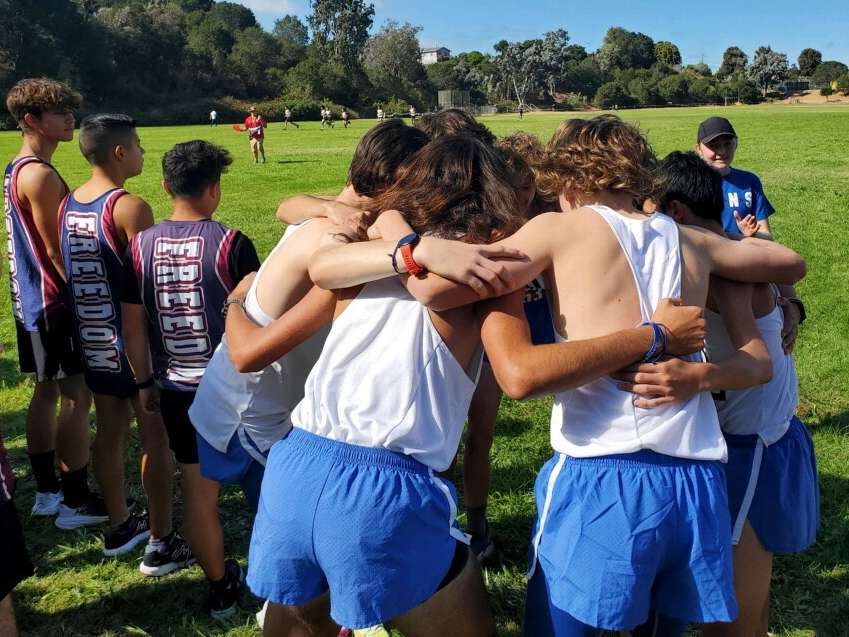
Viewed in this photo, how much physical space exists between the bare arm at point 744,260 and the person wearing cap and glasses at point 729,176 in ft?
9.53

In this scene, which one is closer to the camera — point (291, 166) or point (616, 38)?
point (291, 166)

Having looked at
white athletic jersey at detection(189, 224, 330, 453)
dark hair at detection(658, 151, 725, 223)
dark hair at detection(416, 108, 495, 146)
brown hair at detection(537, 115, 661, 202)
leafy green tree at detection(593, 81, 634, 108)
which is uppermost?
leafy green tree at detection(593, 81, 634, 108)

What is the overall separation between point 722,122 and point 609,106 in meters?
107

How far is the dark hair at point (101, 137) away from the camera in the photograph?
361 centimetres

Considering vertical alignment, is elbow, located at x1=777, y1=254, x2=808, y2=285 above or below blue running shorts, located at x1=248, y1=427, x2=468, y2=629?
above

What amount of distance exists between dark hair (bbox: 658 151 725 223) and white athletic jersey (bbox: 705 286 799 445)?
0.36m

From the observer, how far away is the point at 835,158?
2003 centimetres

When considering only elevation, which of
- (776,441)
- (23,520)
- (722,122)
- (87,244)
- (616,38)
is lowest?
(23,520)

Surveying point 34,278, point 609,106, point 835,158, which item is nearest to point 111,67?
point 609,106

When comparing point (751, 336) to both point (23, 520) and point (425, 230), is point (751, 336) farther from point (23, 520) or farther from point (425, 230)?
point (23, 520)

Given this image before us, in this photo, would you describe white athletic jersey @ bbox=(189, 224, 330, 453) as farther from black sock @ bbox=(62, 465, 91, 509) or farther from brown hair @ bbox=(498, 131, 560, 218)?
black sock @ bbox=(62, 465, 91, 509)

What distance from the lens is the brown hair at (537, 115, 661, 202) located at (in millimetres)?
2109

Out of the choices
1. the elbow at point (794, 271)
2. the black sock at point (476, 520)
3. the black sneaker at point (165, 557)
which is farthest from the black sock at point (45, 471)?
the elbow at point (794, 271)

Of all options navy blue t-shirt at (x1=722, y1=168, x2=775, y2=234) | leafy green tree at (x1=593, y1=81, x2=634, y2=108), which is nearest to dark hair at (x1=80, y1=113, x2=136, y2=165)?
navy blue t-shirt at (x1=722, y1=168, x2=775, y2=234)
